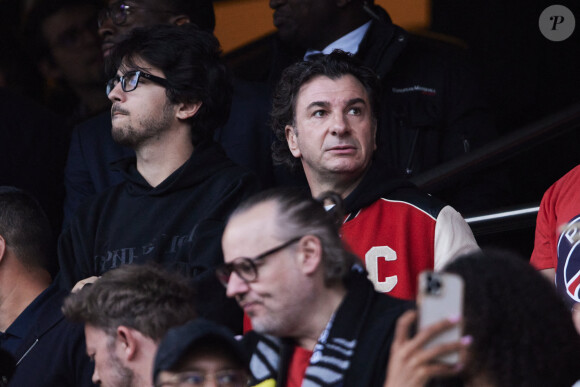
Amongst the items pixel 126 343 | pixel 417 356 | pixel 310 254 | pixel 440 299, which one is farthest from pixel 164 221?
pixel 440 299

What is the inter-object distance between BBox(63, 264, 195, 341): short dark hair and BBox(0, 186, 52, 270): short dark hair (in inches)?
48.1

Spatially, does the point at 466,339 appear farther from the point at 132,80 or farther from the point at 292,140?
the point at 132,80

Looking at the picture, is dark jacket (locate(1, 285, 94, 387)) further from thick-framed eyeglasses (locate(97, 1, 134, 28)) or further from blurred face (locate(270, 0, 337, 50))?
blurred face (locate(270, 0, 337, 50))

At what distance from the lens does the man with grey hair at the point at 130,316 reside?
3281 millimetres

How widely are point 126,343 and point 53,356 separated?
2.56 ft

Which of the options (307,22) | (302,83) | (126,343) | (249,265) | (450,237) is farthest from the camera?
(307,22)

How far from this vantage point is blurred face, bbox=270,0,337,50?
16.8 feet

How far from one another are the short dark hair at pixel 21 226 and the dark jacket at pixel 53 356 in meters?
0.46

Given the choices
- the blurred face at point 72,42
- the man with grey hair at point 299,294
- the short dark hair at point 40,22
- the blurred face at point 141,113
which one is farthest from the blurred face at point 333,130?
the short dark hair at point 40,22

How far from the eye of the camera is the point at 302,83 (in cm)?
423

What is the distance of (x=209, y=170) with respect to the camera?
163 inches

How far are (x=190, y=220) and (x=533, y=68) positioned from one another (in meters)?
3.00

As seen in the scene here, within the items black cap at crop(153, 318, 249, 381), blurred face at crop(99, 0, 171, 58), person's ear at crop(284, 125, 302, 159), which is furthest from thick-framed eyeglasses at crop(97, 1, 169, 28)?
black cap at crop(153, 318, 249, 381)

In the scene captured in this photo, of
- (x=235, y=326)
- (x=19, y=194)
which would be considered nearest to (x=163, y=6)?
(x=19, y=194)
